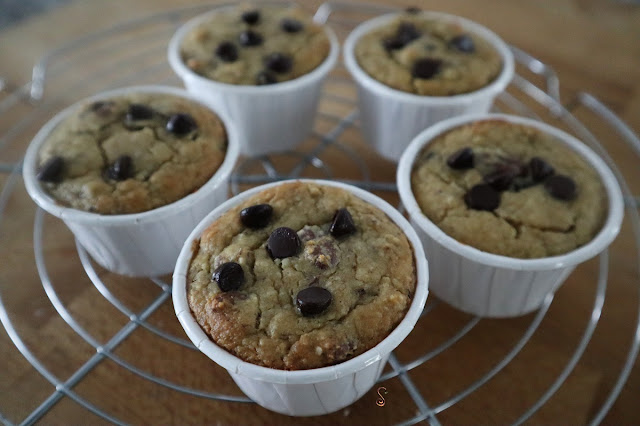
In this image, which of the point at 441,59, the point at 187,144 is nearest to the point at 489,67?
the point at 441,59

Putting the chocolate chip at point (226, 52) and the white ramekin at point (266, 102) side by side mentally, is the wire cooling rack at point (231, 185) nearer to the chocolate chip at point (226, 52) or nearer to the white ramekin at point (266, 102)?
the white ramekin at point (266, 102)

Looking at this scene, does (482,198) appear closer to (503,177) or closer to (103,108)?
(503,177)

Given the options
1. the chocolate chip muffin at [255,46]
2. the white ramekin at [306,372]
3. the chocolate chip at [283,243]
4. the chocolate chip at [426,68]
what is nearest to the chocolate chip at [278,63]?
the chocolate chip muffin at [255,46]

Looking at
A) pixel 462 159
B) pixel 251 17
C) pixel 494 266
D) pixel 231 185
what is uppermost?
pixel 251 17

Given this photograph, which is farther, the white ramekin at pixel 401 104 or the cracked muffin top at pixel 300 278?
the white ramekin at pixel 401 104

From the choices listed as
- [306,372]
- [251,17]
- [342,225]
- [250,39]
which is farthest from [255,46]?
[306,372]

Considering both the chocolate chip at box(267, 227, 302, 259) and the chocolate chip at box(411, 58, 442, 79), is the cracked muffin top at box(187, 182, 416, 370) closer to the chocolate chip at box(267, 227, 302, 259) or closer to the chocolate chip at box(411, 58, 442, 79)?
the chocolate chip at box(267, 227, 302, 259)

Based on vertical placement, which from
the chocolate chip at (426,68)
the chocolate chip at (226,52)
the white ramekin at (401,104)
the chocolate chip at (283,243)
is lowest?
the white ramekin at (401,104)

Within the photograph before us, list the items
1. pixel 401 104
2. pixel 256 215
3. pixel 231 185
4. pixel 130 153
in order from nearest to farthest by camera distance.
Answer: pixel 256 215 < pixel 130 153 < pixel 401 104 < pixel 231 185
